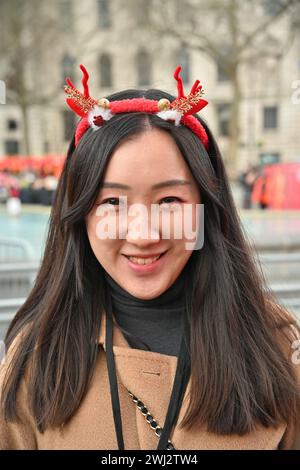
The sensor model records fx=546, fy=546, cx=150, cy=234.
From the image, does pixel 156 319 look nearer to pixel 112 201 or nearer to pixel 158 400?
pixel 158 400

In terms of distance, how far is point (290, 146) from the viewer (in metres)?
36.0

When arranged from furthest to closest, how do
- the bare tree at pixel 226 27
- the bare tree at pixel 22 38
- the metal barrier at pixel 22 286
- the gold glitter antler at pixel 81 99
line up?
the bare tree at pixel 22 38, the bare tree at pixel 226 27, the metal barrier at pixel 22 286, the gold glitter antler at pixel 81 99

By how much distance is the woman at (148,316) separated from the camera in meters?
1.31

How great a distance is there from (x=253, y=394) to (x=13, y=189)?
15.2 m

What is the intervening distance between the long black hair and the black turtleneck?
5cm

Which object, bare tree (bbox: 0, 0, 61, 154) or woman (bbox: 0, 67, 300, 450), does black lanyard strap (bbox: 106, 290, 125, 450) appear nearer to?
woman (bbox: 0, 67, 300, 450)

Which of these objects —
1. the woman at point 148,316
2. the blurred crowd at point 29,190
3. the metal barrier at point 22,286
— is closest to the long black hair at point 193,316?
the woman at point 148,316

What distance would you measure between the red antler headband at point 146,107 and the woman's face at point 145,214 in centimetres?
7

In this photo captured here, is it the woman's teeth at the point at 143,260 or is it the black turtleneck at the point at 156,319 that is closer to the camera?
the woman's teeth at the point at 143,260

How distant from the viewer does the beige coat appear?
1350 millimetres

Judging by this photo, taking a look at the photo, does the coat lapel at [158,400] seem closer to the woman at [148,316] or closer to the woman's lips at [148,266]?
the woman at [148,316]

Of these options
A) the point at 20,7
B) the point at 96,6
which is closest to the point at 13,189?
the point at 20,7

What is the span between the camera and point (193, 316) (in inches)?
56.8

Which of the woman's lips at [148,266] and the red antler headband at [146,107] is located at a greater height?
the red antler headband at [146,107]
